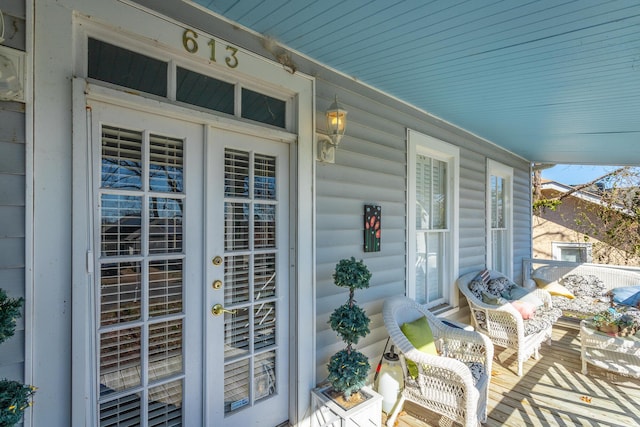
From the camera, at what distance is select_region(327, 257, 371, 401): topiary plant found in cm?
222

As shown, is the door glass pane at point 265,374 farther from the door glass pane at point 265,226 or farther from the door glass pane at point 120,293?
the door glass pane at point 120,293

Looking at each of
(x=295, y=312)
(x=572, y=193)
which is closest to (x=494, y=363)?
(x=295, y=312)

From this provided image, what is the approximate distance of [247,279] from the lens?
218 cm

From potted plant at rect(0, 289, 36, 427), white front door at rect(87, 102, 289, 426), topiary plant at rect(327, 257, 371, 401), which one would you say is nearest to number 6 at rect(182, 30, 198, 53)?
white front door at rect(87, 102, 289, 426)

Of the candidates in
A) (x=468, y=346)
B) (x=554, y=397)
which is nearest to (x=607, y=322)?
(x=554, y=397)

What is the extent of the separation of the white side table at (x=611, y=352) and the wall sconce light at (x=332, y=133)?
11.2ft

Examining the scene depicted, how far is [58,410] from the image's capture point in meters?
1.44

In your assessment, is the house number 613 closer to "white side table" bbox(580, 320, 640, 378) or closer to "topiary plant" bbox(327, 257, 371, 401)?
"topiary plant" bbox(327, 257, 371, 401)

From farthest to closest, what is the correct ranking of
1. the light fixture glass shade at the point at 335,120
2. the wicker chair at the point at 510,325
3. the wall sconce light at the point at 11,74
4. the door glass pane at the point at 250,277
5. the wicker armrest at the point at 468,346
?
the wicker chair at the point at 510,325 → the wicker armrest at the point at 468,346 → the light fixture glass shade at the point at 335,120 → the door glass pane at the point at 250,277 → the wall sconce light at the point at 11,74

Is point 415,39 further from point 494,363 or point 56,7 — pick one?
point 494,363

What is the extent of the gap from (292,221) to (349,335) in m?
0.90

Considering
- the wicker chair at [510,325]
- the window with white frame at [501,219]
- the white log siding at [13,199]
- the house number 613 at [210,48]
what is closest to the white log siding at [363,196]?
the house number 613 at [210,48]

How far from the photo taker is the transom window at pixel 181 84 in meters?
1.62

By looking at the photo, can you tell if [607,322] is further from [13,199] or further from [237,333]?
[13,199]
